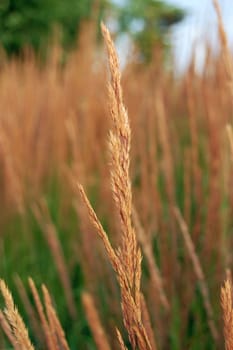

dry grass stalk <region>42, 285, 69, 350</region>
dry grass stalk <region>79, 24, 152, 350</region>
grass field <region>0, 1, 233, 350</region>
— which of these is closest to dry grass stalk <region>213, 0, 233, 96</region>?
grass field <region>0, 1, 233, 350</region>

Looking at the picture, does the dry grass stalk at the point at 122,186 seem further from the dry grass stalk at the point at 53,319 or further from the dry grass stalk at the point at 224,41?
the dry grass stalk at the point at 224,41

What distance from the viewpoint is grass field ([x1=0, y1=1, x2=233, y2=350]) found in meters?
0.58

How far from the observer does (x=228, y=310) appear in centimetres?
56

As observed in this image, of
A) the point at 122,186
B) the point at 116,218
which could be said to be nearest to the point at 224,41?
the point at 122,186

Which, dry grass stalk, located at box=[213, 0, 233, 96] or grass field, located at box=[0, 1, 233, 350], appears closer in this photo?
grass field, located at box=[0, 1, 233, 350]

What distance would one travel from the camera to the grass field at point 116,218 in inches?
22.8

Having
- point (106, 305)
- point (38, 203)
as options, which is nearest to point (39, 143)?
point (38, 203)

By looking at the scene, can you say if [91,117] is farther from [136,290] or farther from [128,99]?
[136,290]

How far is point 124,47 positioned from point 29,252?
0.98 meters

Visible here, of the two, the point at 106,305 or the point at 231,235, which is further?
the point at 106,305

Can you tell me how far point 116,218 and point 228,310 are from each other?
993 millimetres

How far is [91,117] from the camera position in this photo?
232 cm

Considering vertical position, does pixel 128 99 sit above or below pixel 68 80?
below

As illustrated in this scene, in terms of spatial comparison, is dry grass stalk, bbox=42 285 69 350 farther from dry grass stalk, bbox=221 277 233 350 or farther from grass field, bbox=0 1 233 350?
dry grass stalk, bbox=221 277 233 350
